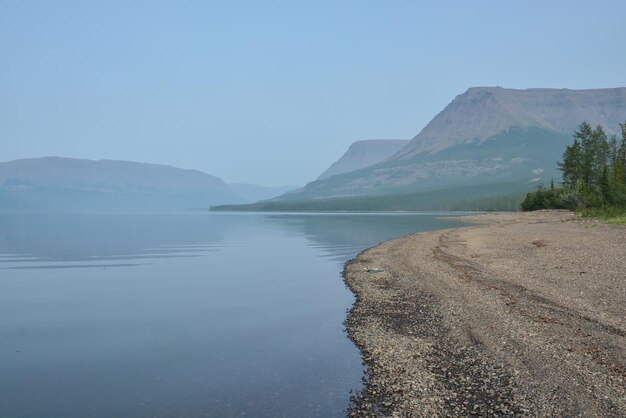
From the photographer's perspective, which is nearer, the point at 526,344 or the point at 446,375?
the point at 446,375

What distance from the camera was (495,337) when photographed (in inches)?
739

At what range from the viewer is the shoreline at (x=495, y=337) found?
13094mm

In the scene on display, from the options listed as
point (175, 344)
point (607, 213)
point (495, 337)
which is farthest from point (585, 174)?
point (175, 344)

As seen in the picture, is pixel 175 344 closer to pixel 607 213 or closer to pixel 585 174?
pixel 607 213

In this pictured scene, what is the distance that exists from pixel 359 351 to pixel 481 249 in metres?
34.7

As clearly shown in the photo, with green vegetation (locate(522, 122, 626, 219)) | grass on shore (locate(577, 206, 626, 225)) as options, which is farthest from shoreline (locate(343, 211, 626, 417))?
green vegetation (locate(522, 122, 626, 219))

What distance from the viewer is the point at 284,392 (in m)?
15.1

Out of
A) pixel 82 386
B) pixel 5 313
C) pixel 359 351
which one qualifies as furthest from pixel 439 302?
pixel 5 313

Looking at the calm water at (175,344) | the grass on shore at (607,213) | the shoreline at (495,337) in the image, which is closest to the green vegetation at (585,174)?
the grass on shore at (607,213)

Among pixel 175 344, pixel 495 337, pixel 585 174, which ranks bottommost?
pixel 175 344

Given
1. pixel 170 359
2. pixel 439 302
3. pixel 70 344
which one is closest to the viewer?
pixel 170 359

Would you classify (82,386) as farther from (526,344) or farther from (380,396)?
(526,344)

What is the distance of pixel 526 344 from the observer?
17.4 meters

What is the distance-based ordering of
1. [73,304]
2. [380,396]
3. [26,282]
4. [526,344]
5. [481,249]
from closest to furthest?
[380,396] → [526,344] → [73,304] → [26,282] → [481,249]
